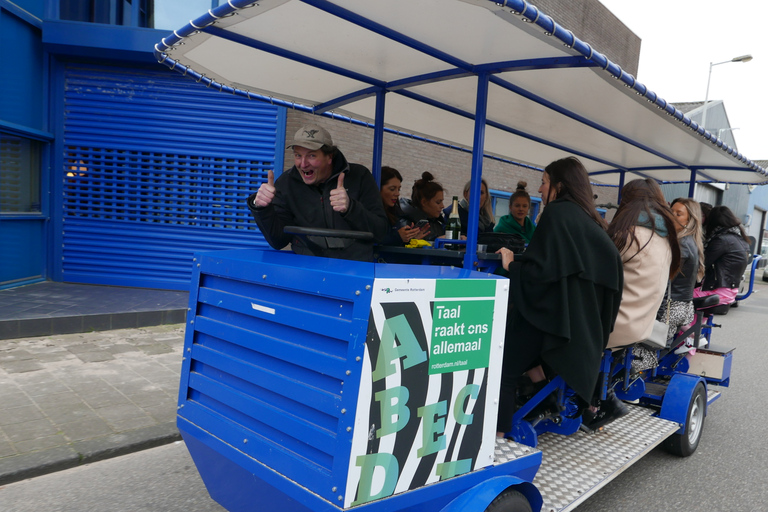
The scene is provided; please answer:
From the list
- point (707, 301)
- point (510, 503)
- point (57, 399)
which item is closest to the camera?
point (510, 503)

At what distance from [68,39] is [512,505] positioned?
8100 millimetres

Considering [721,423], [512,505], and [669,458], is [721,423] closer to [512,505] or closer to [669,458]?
[669,458]

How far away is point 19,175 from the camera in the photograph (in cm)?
741

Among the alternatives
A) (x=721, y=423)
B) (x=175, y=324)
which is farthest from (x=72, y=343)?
(x=721, y=423)

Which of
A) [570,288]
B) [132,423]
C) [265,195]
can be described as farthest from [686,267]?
[132,423]

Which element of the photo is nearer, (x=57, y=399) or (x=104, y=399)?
(x=57, y=399)

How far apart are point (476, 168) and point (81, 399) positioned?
357 cm

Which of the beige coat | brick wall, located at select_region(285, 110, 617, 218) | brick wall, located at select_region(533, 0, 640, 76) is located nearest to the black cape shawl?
the beige coat

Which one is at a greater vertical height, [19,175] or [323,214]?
[19,175]

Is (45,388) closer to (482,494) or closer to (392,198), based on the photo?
(392,198)

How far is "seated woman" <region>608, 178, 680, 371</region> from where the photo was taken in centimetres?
322

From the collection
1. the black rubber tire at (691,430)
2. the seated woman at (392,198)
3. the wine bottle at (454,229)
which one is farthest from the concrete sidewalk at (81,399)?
the black rubber tire at (691,430)

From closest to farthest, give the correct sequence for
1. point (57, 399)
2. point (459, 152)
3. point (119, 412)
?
point (119, 412) → point (57, 399) → point (459, 152)

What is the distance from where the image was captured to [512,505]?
86.6 inches
